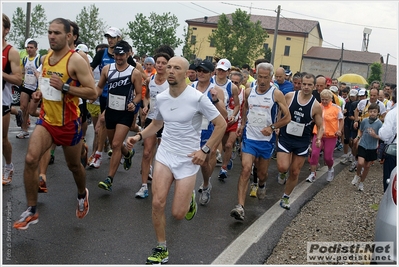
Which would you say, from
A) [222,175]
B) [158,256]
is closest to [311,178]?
[222,175]

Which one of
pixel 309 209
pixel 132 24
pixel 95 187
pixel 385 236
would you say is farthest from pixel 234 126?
pixel 132 24

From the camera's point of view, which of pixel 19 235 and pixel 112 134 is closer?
pixel 19 235

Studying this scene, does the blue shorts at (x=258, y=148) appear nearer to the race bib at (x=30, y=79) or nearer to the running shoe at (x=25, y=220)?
the running shoe at (x=25, y=220)

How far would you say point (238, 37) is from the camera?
241ft

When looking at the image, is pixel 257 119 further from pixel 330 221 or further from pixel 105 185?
pixel 105 185

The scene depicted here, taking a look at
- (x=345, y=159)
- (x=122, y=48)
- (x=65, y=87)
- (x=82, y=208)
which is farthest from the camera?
(x=345, y=159)

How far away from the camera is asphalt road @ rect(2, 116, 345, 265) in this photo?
5.02 metres

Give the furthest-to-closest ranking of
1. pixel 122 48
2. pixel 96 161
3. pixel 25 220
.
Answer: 1. pixel 96 161
2. pixel 122 48
3. pixel 25 220

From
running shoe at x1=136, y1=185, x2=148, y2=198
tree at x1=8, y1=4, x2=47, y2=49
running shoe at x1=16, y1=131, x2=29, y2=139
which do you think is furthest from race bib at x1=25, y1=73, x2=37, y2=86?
tree at x1=8, y1=4, x2=47, y2=49

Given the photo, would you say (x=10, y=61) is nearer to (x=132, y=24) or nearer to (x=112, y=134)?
(x=112, y=134)

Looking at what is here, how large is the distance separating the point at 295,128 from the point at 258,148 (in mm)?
817

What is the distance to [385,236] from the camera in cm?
401

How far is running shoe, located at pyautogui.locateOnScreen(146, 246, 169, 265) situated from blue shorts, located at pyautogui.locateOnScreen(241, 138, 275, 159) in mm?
2751

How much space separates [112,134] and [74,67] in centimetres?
242
